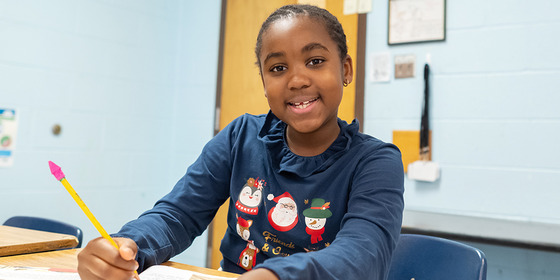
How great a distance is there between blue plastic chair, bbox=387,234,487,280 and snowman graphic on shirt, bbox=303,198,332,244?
252 mm

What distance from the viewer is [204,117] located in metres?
2.83

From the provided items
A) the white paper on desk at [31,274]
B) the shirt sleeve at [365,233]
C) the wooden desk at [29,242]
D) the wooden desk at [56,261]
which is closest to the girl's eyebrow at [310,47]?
the shirt sleeve at [365,233]

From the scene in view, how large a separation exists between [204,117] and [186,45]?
1.67 feet

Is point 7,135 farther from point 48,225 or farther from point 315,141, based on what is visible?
point 315,141

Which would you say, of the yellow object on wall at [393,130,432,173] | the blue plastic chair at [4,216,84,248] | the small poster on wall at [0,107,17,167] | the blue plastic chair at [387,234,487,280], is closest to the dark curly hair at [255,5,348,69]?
the blue plastic chair at [387,234,487,280]

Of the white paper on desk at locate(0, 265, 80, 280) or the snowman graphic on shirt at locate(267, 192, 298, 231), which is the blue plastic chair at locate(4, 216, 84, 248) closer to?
the white paper on desk at locate(0, 265, 80, 280)

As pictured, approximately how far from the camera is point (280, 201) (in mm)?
928

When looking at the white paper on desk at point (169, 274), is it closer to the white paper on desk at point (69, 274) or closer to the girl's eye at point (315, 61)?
the white paper on desk at point (69, 274)

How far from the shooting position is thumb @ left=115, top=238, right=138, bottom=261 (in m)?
0.67

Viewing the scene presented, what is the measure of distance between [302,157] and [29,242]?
25.1 inches

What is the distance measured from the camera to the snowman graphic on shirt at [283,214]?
0.91 m

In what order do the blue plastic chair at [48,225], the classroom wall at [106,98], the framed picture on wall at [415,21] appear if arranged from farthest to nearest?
the framed picture on wall at [415,21] < the classroom wall at [106,98] < the blue plastic chair at [48,225]

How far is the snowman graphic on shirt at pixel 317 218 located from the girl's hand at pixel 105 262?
350 mm

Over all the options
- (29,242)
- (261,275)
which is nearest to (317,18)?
(261,275)
